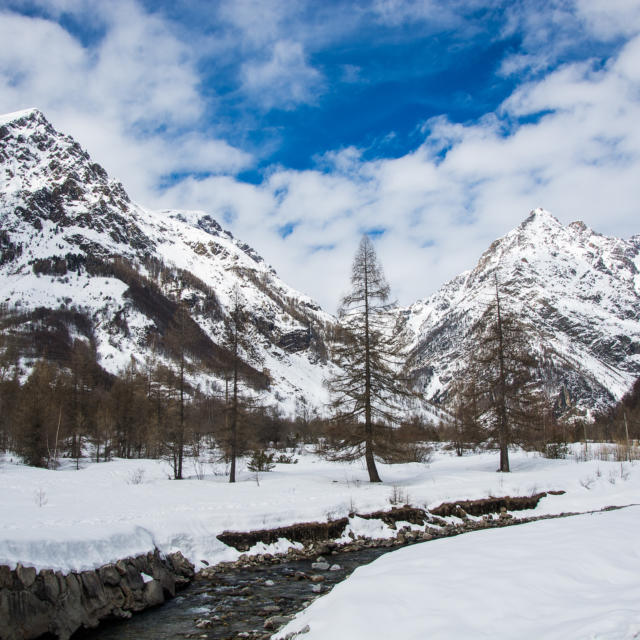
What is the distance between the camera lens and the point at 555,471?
94.9ft

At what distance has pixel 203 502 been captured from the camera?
61.3 feet

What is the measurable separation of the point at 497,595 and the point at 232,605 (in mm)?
7614

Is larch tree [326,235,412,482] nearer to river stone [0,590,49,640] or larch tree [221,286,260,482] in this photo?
larch tree [221,286,260,482]

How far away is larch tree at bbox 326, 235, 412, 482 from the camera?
2500 cm

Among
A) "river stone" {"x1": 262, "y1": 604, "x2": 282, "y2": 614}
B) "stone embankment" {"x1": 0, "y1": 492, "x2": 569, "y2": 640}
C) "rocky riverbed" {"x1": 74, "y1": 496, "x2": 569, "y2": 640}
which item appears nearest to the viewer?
"stone embankment" {"x1": 0, "y1": 492, "x2": 569, "y2": 640}

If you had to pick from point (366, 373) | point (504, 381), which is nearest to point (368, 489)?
point (366, 373)

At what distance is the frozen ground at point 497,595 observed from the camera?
18.0 ft

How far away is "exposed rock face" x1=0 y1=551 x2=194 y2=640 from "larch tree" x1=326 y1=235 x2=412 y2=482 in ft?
45.0

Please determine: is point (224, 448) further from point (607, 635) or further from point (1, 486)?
point (607, 635)

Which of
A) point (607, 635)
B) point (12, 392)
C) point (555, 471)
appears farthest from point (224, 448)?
point (12, 392)

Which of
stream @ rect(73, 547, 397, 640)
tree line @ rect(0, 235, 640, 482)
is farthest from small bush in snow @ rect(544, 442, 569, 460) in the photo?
stream @ rect(73, 547, 397, 640)

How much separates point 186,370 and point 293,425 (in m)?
118

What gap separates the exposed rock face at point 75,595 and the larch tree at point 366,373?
1372 centimetres

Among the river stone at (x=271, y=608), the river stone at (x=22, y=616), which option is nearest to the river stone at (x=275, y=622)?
the river stone at (x=271, y=608)
